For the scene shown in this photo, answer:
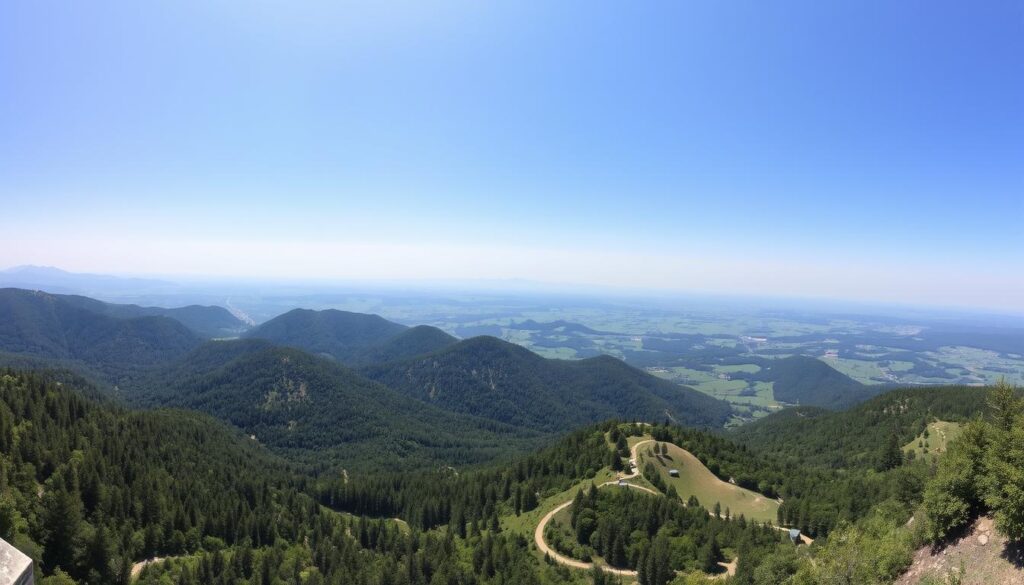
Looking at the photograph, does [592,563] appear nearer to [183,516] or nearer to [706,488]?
[706,488]

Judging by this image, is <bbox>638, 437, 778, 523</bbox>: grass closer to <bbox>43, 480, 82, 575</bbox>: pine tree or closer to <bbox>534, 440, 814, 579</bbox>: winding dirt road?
<bbox>534, 440, 814, 579</bbox>: winding dirt road

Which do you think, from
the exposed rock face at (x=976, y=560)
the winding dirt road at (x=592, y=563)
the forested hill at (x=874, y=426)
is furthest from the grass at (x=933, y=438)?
the exposed rock face at (x=976, y=560)

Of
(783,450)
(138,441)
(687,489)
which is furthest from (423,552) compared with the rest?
(783,450)

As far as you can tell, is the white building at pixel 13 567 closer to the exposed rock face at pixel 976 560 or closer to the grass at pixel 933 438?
the exposed rock face at pixel 976 560

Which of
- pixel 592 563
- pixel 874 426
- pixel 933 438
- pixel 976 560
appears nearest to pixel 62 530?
pixel 592 563

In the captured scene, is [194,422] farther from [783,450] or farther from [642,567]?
[783,450]
